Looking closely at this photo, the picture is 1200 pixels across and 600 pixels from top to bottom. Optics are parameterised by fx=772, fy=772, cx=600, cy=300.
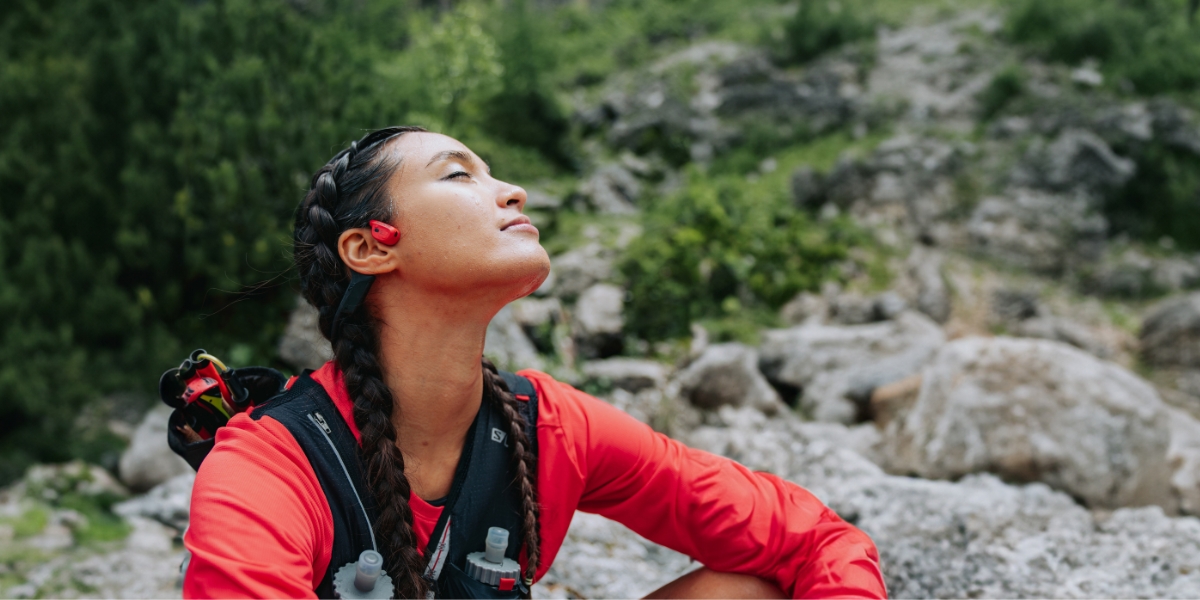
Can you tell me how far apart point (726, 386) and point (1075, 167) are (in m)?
7.50

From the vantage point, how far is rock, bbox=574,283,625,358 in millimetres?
7094

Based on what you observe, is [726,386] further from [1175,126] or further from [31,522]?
[1175,126]

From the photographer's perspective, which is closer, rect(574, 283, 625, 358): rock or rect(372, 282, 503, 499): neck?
rect(372, 282, 503, 499): neck

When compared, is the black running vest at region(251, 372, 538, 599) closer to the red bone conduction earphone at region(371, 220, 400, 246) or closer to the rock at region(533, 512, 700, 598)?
the red bone conduction earphone at region(371, 220, 400, 246)

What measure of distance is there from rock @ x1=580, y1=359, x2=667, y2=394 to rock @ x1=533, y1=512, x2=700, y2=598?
191 centimetres

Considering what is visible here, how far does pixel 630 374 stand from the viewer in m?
6.06

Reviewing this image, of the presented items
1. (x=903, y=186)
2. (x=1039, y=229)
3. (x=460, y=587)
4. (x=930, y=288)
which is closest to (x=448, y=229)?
(x=460, y=587)

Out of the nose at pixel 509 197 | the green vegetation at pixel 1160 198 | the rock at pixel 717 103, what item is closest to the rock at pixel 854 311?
the green vegetation at pixel 1160 198

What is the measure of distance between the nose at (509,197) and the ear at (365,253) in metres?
0.30

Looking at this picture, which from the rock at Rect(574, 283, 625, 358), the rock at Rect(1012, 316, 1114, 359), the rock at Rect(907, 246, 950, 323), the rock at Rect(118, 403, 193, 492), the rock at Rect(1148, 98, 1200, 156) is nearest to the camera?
the rock at Rect(118, 403, 193, 492)

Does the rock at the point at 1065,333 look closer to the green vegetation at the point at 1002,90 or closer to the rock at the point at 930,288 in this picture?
the rock at the point at 930,288

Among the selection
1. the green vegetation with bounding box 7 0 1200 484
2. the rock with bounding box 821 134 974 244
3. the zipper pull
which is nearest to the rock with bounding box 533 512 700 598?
the zipper pull

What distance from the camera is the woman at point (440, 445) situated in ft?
5.66

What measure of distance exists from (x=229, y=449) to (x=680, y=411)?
171 inches
